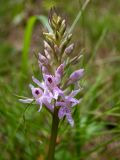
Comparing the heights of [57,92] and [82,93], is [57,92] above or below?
below

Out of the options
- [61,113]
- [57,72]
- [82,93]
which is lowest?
[61,113]

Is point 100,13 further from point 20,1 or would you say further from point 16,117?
point 16,117

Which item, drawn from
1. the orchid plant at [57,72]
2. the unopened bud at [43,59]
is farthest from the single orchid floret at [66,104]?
the unopened bud at [43,59]

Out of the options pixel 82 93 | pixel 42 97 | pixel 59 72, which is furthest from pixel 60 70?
pixel 82 93

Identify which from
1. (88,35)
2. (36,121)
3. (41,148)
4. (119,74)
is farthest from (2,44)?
(41,148)

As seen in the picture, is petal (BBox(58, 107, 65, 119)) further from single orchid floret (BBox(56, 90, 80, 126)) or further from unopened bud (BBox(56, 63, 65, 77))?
unopened bud (BBox(56, 63, 65, 77))

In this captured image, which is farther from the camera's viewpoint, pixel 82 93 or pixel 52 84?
pixel 82 93

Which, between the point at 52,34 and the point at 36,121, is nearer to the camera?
the point at 52,34

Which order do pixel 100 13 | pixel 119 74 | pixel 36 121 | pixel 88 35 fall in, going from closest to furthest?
pixel 36 121 → pixel 119 74 → pixel 88 35 → pixel 100 13

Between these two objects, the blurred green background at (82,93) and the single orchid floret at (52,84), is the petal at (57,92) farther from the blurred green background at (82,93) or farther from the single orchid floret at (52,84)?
the blurred green background at (82,93)

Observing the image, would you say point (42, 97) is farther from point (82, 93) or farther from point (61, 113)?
point (82, 93)
